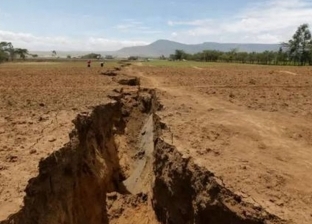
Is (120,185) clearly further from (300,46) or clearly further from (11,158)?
(300,46)

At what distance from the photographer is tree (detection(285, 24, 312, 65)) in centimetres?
7575

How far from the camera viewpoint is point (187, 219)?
33.4 ft

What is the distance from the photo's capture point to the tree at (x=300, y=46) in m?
75.8

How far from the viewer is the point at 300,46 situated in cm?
7719

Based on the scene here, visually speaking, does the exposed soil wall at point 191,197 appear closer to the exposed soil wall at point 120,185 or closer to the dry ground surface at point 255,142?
the exposed soil wall at point 120,185

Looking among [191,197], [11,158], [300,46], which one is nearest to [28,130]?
[11,158]

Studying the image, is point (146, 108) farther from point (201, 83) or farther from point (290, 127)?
point (290, 127)

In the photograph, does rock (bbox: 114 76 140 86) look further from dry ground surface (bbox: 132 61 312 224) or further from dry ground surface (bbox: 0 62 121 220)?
dry ground surface (bbox: 132 61 312 224)

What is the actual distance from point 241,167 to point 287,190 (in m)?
1.38

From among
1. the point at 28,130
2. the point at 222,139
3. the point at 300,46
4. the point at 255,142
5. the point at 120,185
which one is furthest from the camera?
the point at 300,46

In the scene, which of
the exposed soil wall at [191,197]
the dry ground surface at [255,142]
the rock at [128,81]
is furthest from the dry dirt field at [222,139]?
the rock at [128,81]

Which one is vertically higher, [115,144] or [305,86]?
[305,86]

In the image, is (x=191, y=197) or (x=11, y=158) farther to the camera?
(x=191, y=197)

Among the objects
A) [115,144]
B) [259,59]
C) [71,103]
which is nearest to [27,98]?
[71,103]
